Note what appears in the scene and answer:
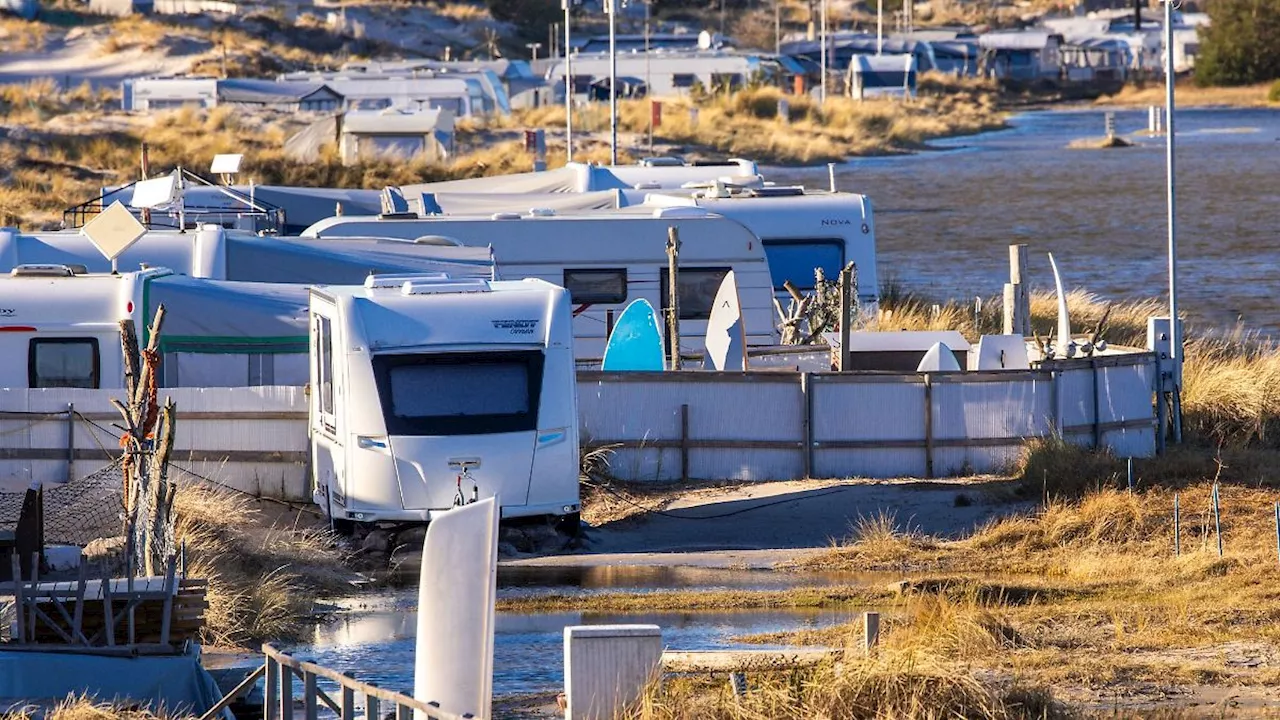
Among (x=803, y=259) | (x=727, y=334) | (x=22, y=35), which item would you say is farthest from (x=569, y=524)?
(x=22, y=35)

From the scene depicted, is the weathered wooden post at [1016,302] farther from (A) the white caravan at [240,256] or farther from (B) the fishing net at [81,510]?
(B) the fishing net at [81,510]

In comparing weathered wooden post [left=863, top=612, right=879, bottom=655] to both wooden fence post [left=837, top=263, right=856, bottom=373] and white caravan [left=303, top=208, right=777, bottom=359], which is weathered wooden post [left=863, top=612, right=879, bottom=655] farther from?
white caravan [left=303, top=208, right=777, bottom=359]

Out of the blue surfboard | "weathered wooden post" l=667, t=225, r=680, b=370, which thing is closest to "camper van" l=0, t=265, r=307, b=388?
the blue surfboard

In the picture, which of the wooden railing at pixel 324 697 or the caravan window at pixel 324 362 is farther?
the caravan window at pixel 324 362

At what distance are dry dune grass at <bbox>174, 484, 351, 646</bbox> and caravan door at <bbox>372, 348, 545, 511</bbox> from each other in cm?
101

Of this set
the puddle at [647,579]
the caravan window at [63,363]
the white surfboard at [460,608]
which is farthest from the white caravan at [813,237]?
the white surfboard at [460,608]

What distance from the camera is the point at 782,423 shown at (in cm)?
2038

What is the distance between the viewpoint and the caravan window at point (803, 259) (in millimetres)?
27938

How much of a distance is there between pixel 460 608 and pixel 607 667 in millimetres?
912

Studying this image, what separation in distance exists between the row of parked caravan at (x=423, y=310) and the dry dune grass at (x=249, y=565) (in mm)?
645

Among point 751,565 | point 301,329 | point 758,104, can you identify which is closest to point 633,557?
point 751,565

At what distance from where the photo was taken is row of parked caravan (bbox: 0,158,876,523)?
17719 mm

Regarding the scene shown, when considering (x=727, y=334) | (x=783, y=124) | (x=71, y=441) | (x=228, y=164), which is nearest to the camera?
(x=71, y=441)

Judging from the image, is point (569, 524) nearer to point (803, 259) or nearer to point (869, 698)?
point (869, 698)
